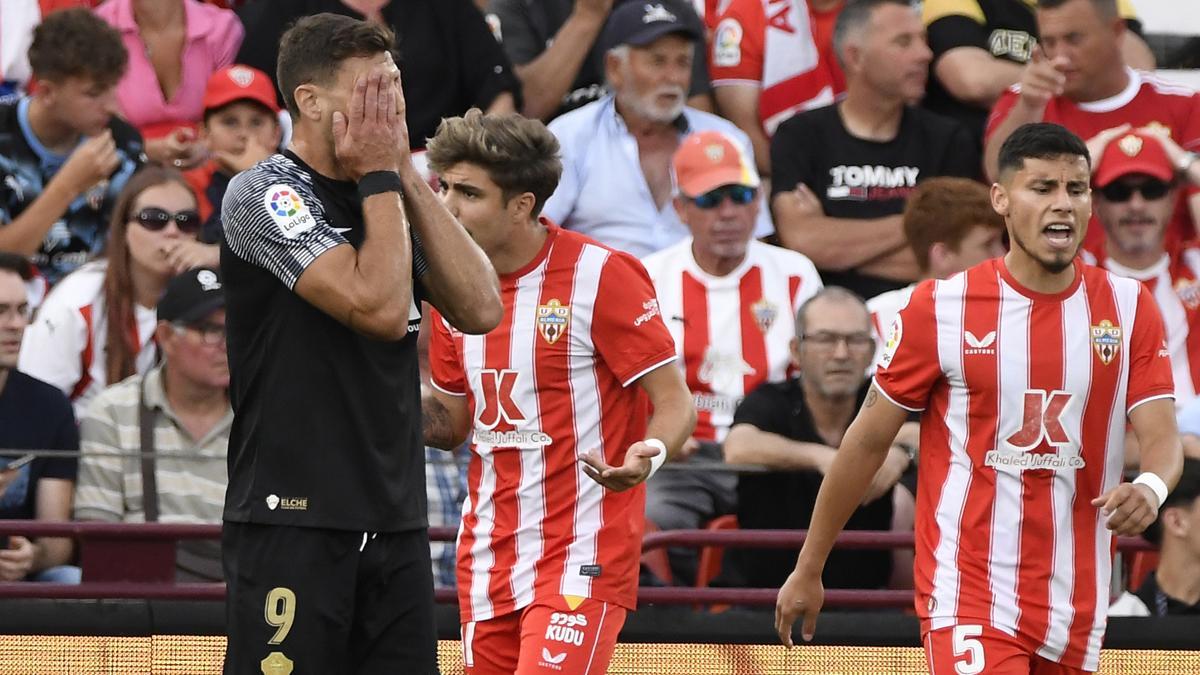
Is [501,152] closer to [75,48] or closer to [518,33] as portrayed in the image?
[75,48]

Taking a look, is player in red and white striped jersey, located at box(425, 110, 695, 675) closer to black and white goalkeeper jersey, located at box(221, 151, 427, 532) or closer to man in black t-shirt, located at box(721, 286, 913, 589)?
black and white goalkeeper jersey, located at box(221, 151, 427, 532)

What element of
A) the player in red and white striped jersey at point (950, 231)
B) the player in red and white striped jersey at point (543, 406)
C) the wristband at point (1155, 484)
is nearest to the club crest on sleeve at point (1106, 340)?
the wristband at point (1155, 484)

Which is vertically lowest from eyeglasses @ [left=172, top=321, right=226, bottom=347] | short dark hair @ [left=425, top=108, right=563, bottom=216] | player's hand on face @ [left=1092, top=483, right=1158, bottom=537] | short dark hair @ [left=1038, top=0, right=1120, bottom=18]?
player's hand on face @ [left=1092, top=483, right=1158, bottom=537]

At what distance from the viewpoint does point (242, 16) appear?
9.58m

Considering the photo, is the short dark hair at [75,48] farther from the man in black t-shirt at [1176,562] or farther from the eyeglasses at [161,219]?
the man in black t-shirt at [1176,562]

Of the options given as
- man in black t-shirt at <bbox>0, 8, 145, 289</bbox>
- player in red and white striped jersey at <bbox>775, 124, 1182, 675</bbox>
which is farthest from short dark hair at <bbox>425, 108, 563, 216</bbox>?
man in black t-shirt at <bbox>0, 8, 145, 289</bbox>

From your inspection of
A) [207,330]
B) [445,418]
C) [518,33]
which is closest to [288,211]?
[445,418]

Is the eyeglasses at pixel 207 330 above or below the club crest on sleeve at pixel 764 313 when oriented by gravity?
below

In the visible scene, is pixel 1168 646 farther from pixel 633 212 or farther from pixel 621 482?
pixel 633 212

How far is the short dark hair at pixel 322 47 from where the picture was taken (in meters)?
4.30

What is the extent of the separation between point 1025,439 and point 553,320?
1422mm

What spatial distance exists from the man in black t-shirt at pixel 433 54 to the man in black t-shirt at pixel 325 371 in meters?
4.89

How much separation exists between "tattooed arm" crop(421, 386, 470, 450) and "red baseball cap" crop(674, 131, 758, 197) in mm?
2588

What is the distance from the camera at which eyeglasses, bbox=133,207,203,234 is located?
A: 26.4ft
